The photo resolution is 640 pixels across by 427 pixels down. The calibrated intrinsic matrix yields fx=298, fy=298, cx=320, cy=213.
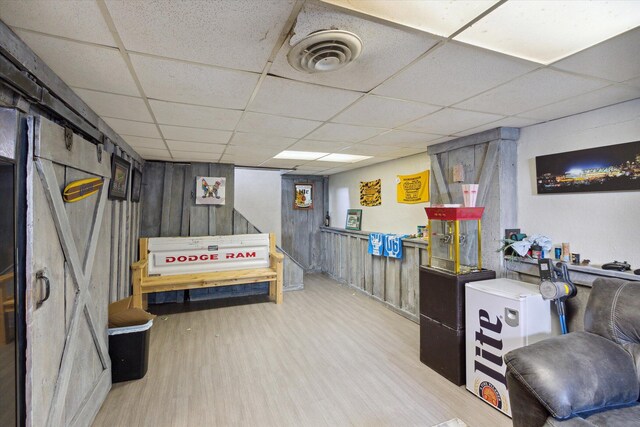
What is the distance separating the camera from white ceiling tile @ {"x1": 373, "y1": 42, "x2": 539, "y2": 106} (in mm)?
1530

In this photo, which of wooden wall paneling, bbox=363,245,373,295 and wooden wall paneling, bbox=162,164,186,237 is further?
wooden wall paneling, bbox=363,245,373,295

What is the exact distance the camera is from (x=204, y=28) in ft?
4.19

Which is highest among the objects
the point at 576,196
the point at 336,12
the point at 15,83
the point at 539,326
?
the point at 336,12

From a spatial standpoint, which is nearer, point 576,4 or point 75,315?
point 576,4

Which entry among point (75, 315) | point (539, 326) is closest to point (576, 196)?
point (539, 326)

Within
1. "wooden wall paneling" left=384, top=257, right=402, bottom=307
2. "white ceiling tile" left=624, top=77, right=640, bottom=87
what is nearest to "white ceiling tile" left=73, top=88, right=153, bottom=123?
"white ceiling tile" left=624, top=77, right=640, bottom=87

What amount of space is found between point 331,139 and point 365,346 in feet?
7.84

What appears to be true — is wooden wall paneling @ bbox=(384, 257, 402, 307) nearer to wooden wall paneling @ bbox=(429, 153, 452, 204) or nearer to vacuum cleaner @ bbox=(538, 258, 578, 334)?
wooden wall paneling @ bbox=(429, 153, 452, 204)

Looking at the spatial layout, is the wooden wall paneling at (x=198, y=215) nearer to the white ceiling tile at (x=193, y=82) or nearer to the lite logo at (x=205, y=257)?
the lite logo at (x=205, y=257)

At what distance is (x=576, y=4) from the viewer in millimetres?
1182

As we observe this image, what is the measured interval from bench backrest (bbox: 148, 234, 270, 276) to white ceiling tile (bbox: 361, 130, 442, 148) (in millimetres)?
2645

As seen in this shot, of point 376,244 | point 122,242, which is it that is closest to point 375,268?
point 376,244

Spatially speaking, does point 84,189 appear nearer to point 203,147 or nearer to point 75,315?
point 75,315

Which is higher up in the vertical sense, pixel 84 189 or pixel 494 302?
pixel 84 189
